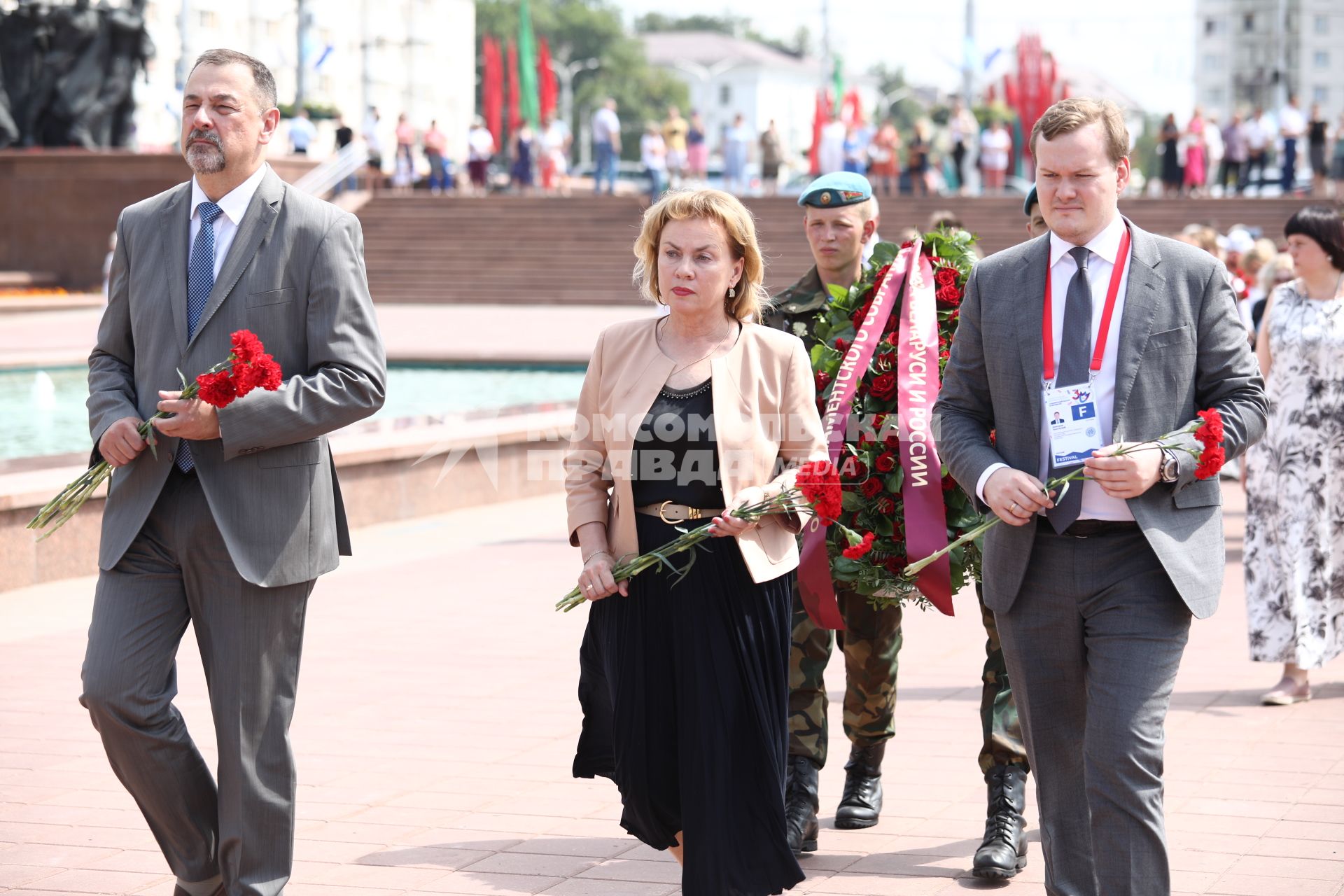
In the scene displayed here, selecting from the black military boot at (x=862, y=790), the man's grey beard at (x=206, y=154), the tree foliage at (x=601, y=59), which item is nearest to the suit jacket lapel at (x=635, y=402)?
the man's grey beard at (x=206, y=154)

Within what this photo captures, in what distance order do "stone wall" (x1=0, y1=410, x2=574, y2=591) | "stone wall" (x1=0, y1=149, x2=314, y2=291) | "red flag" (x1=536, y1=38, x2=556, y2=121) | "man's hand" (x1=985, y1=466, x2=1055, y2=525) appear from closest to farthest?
"man's hand" (x1=985, y1=466, x2=1055, y2=525) → "stone wall" (x1=0, y1=410, x2=574, y2=591) → "stone wall" (x1=0, y1=149, x2=314, y2=291) → "red flag" (x1=536, y1=38, x2=556, y2=121)

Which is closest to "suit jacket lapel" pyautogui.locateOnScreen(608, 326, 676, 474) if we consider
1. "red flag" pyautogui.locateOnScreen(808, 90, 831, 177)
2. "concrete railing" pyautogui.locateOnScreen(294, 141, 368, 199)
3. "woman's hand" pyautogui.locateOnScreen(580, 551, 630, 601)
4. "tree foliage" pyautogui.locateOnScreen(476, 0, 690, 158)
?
"woman's hand" pyautogui.locateOnScreen(580, 551, 630, 601)

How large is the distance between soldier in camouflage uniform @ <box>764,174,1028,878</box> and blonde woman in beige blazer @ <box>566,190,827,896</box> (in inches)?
33.5

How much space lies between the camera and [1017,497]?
11.9 ft

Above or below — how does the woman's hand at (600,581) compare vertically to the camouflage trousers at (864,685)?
above

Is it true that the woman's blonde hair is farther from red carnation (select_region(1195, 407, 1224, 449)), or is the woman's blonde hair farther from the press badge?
red carnation (select_region(1195, 407, 1224, 449))

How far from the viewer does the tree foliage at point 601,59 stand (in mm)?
123500

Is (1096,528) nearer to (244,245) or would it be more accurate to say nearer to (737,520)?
(737,520)

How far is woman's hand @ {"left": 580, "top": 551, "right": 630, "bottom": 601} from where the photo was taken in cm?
408

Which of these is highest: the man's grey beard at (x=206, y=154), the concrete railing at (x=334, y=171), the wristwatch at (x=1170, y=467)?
the concrete railing at (x=334, y=171)

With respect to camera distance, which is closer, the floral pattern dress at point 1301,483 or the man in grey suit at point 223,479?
the man in grey suit at point 223,479

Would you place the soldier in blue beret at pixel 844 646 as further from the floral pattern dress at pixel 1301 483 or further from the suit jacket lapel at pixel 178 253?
the floral pattern dress at pixel 1301 483

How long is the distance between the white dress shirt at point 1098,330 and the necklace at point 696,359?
77 centimetres

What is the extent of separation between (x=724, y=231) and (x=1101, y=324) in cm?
92
